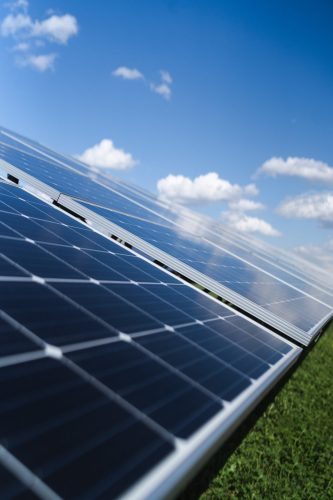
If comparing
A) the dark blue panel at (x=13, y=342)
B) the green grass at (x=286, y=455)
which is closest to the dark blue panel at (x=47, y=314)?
the dark blue panel at (x=13, y=342)

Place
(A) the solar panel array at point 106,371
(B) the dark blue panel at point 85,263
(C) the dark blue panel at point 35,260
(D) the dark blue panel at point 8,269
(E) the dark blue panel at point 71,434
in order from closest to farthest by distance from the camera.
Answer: (E) the dark blue panel at point 71,434
(A) the solar panel array at point 106,371
(D) the dark blue panel at point 8,269
(C) the dark blue panel at point 35,260
(B) the dark blue panel at point 85,263

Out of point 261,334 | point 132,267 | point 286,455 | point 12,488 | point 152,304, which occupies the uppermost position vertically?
point 261,334

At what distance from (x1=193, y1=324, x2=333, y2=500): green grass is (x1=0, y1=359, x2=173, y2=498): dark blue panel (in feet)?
17.4

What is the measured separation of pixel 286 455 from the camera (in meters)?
9.84

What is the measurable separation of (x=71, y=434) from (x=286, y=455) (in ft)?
28.4

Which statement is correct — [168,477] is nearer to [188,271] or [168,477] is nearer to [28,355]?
[28,355]

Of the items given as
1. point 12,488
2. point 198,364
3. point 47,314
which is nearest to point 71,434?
point 12,488

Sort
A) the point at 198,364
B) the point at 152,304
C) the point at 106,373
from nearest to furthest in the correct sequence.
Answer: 1. the point at 106,373
2. the point at 198,364
3. the point at 152,304

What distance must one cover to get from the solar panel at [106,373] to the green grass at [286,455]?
2857 mm

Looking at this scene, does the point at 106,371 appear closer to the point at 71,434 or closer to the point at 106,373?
the point at 106,373

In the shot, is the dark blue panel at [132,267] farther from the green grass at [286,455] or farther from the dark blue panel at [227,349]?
the green grass at [286,455]

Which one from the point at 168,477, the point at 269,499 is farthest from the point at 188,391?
the point at 269,499

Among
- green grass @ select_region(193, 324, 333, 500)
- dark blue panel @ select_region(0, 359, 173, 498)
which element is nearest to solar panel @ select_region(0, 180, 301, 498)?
dark blue panel @ select_region(0, 359, 173, 498)

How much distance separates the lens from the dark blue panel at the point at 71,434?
253 cm
